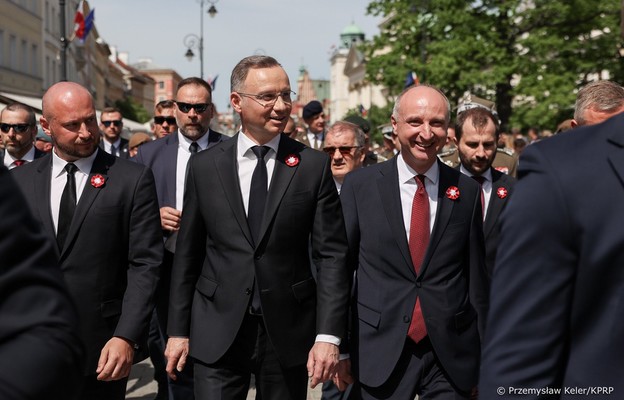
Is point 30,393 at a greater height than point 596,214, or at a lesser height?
lesser

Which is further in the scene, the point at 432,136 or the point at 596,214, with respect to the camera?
the point at 432,136

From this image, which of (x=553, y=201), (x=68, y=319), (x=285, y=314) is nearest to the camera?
(x=68, y=319)

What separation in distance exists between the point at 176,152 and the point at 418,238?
2.95 metres

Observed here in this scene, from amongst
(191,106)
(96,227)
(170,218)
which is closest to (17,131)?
(191,106)

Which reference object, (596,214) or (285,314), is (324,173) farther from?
(596,214)

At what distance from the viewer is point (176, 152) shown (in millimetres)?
7277

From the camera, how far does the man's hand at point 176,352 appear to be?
4.92 meters

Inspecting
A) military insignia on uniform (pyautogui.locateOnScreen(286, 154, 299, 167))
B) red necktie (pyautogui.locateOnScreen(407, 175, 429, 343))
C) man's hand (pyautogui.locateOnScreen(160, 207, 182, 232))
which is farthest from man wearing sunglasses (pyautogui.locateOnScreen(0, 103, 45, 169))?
red necktie (pyautogui.locateOnScreen(407, 175, 429, 343))

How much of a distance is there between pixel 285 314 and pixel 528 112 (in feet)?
105

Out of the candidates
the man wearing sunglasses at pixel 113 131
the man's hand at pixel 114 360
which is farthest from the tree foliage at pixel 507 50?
the man's hand at pixel 114 360

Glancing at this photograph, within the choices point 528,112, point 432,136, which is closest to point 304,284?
point 432,136

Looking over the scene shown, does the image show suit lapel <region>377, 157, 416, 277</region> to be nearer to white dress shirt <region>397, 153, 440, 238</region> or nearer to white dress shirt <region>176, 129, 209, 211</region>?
white dress shirt <region>397, 153, 440, 238</region>

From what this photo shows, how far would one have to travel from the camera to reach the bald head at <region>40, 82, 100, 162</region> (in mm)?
5152

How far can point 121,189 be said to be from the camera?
5.16m
